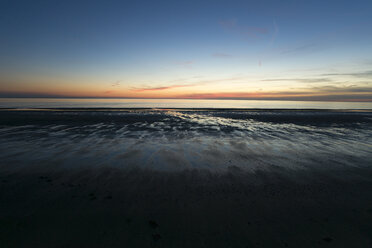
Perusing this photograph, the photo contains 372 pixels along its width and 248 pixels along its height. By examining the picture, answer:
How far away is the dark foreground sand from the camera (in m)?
3.86

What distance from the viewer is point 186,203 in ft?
16.9

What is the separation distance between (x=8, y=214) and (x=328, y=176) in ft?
36.5

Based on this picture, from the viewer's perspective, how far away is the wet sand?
3.89 metres

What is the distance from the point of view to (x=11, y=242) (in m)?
3.67

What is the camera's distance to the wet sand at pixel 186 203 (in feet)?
12.8

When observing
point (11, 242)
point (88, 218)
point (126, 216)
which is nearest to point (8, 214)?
point (11, 242)

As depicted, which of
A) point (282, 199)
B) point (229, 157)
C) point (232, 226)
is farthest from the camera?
point (229, 157)

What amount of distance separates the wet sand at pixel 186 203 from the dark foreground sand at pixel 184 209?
2 cm

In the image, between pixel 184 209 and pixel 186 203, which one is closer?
pixel 184 209

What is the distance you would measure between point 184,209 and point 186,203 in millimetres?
287

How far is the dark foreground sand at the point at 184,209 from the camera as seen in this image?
3.86m

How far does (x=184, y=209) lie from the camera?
4.87 meters

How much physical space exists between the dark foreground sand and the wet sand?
0.02m

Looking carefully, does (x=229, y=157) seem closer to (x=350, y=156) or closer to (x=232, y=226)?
(x=232, y=226)
